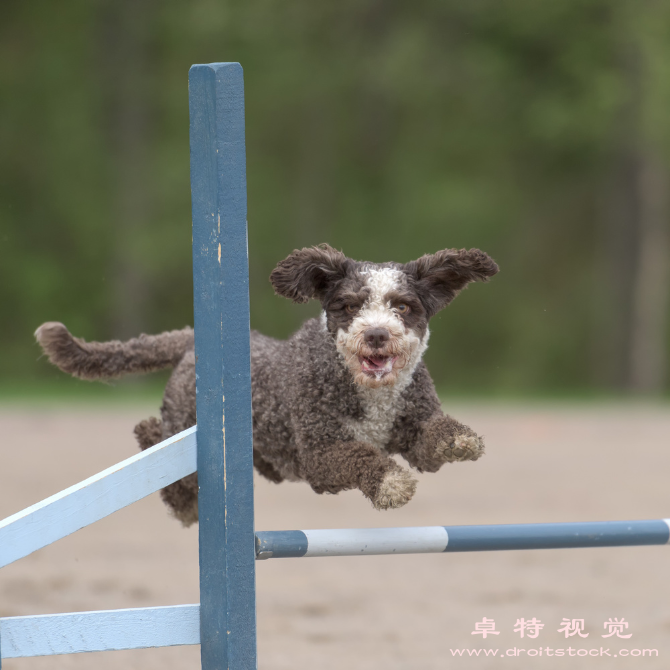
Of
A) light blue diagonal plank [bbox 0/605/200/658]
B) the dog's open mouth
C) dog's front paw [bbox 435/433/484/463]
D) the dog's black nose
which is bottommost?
light blue diagonal plank [bbox 0/605/200/658]

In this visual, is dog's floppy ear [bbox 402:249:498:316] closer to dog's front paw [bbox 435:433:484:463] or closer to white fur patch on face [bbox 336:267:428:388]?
white fur patch on face [bbox 336:267:428:388]

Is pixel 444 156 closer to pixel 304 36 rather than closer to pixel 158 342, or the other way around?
pixel 304 36

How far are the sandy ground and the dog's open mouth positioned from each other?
190 cm

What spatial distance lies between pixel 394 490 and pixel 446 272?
1.98 feet

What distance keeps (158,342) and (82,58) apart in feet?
65.1

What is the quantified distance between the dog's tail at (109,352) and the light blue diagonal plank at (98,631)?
0.80 m

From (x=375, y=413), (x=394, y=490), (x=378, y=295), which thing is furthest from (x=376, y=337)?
A: (x=394, y=490)

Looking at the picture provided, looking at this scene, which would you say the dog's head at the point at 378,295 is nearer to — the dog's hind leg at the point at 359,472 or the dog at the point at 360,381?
the dog at the point at 360,381

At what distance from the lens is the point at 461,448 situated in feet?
7.72

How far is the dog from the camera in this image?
2.40 metres

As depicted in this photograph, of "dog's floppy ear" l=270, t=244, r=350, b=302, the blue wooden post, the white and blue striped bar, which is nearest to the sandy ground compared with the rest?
the white and blue striped bar

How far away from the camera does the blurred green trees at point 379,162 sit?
662 inches

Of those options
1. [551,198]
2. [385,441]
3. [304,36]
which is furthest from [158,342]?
[551,198]

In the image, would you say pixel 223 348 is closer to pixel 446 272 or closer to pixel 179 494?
pixel 446 272
